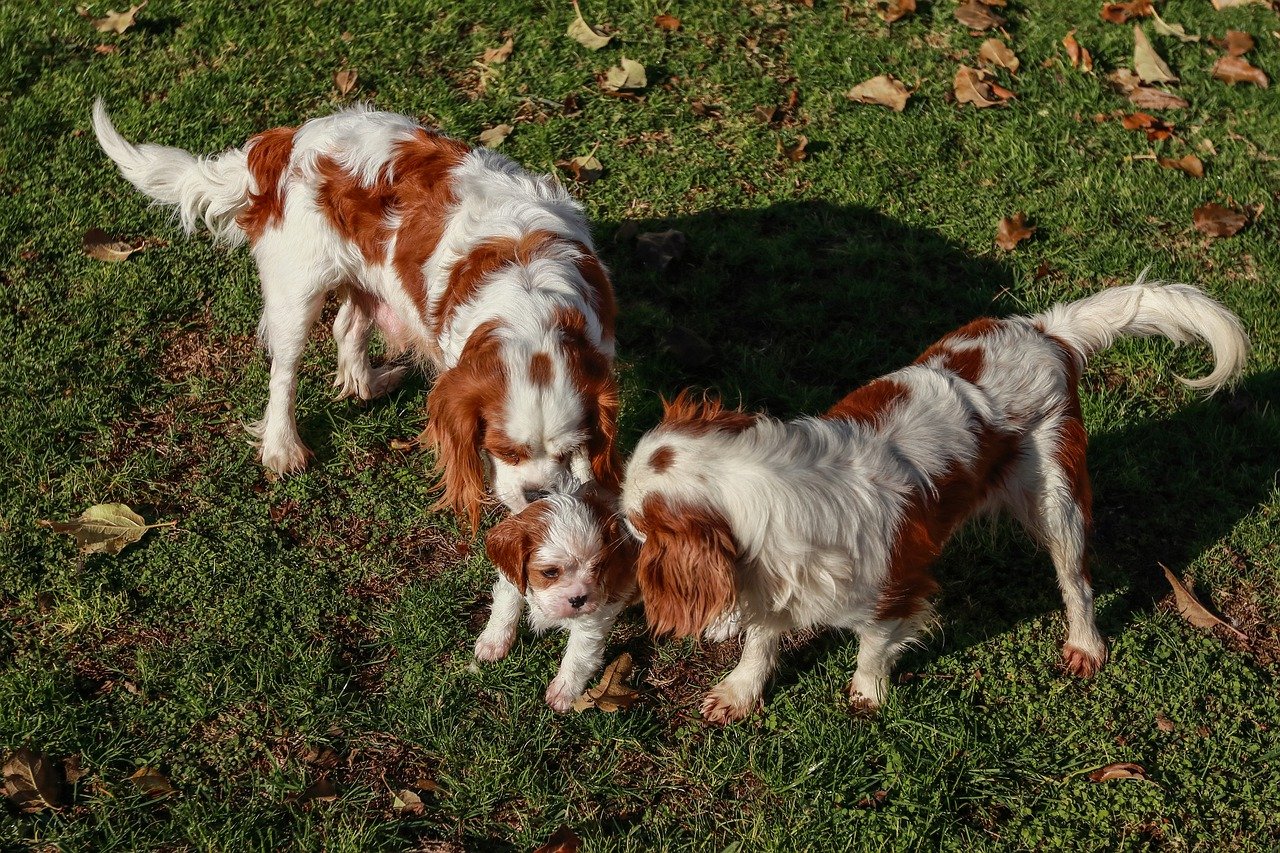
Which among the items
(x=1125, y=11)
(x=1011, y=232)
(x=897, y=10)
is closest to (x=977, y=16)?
(x=897, y=10)

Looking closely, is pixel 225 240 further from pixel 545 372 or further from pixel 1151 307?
pixel 1151 307

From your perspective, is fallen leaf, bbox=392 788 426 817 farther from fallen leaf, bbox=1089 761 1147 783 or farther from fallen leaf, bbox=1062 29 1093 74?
fallen leaf, bbox=1062 29 1093 74

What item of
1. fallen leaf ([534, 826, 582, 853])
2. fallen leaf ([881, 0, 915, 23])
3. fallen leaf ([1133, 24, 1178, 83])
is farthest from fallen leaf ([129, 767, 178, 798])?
fallen leaf ([1133, 24, 1178, 83])

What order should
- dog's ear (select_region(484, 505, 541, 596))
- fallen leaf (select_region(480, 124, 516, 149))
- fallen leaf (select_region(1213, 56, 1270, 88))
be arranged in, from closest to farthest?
dog's ear (select_region(484, 505, 541, 596))
fallen leaf (select_region(480, 124, 516, 149))
fallen leaf (select_region(1213, 56, 1270, 88))

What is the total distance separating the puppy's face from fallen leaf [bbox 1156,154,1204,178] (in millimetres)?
4614

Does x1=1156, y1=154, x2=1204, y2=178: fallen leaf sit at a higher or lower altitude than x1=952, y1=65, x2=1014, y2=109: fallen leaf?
lower

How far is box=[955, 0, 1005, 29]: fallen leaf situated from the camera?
272 inches

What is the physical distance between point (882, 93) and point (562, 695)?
4.27m

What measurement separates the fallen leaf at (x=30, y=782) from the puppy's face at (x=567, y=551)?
1.73m

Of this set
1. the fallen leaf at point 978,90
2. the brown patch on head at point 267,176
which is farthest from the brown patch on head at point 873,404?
the fallen leaf at point 978,90

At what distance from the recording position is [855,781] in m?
3.78

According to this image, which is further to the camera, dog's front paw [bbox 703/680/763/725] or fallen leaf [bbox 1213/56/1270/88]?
fallen leaf [bbox 1213/56/1270/88]

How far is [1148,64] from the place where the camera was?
6.79 metres

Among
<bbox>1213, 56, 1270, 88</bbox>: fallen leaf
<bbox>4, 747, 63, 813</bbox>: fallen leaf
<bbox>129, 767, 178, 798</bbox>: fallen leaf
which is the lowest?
<bbox>129, 767, 178, 798</bbox>: fallen leaf
